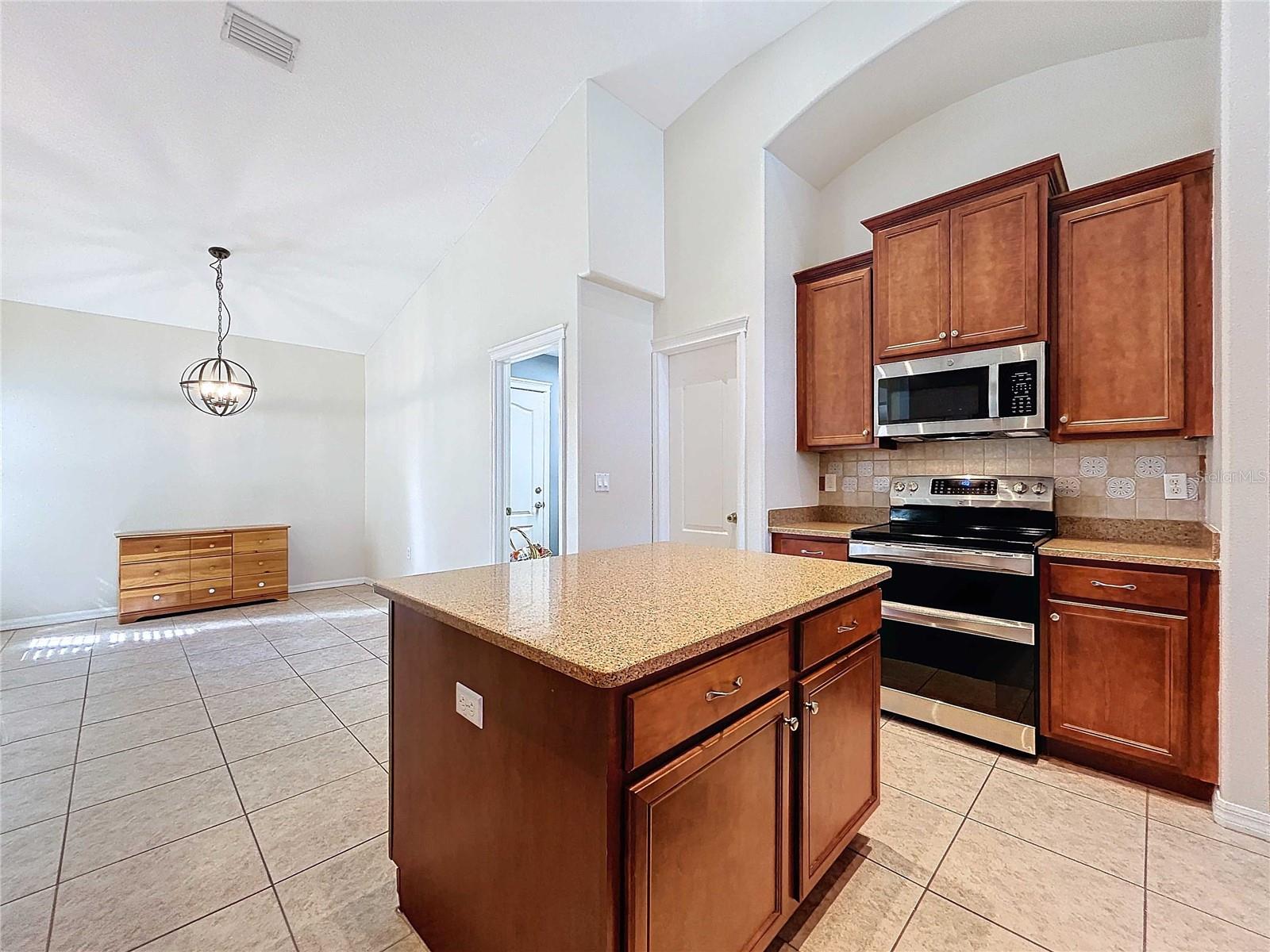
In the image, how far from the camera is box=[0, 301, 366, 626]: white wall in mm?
4449

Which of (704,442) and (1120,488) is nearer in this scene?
(1120,488)

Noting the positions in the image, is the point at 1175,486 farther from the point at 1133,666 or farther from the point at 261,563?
the point at 261,563

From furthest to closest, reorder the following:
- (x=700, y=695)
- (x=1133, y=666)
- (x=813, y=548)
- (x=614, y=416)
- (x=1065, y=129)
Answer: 1. (x=614, y=416)
2. (x=813, y=548)
3. (x=1065, y=129)
4. (x=1133, y=666)
5. (x=700, y=695)

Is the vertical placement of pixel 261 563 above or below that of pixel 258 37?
below

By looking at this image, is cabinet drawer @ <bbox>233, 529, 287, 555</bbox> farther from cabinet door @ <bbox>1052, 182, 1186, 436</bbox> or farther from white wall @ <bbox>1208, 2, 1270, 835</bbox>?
white wall @ <bbox>1208, 2, 1270, 835</bbox>

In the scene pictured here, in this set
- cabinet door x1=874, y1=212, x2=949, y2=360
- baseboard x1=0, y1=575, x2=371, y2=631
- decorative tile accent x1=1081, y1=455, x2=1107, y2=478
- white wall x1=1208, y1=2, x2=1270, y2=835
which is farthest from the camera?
baseboard x1=0, y1=575, x2=371, y2=631

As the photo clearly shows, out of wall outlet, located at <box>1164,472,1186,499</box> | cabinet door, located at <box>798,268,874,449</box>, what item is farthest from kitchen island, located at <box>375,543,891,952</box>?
wall outlet, located at <box>1164,472,1186,499</box>

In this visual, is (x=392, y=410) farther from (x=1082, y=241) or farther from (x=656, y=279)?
(x=1082, y=241)

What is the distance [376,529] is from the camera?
20.1ft

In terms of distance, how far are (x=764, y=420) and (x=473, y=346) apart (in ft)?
8.62

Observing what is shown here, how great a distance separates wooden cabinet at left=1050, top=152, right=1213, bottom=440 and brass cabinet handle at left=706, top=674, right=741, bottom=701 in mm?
2292

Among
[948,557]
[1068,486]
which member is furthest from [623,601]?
[1068,486]

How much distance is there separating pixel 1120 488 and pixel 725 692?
8.50 ft

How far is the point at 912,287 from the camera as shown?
9.30 ft
